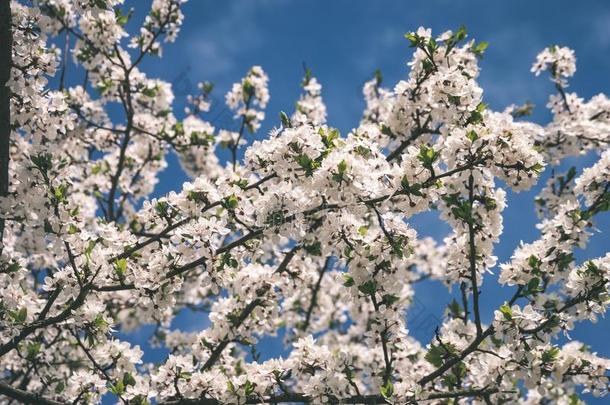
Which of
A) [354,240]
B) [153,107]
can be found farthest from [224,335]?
[153,107]

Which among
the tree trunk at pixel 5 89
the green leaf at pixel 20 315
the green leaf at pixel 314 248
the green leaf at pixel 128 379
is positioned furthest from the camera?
the green leaf at pixel 314 248

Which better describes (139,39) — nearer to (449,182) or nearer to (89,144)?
(89,144)

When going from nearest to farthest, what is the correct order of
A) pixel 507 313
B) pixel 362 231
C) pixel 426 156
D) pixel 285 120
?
pixel 426 156
pixel 507 313
pixel 285 120
pixel 362 231

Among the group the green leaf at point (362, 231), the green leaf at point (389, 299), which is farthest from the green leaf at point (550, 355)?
the green leaf at point (362, 231)

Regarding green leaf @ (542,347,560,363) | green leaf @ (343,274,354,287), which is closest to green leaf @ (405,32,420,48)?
green leaf @ (343,274,354,287)

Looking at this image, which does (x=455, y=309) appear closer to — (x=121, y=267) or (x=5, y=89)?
(x=121, y=267)

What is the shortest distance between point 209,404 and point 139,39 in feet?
21.6

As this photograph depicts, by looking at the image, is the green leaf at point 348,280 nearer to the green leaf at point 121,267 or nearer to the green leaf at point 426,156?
the green leaf at point 426,156

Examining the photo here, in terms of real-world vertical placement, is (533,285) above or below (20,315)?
above

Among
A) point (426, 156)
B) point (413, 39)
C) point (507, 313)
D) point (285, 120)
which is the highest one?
point (413, 39)

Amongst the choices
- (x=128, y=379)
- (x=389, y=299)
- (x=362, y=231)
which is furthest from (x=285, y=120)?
(x=128, y=379)

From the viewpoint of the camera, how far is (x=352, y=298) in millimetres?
6340

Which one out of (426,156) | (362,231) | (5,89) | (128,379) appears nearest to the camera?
(426,156)

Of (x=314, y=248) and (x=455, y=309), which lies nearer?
(x=314, y=248)
